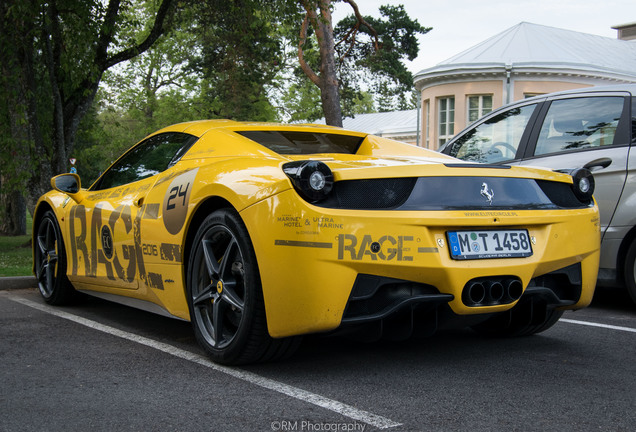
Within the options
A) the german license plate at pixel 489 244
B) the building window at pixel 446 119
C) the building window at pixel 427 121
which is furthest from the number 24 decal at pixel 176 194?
the building window at pixel 427 121

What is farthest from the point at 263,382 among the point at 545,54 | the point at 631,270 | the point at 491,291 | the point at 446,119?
the point at 545,54

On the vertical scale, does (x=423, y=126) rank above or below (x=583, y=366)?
above

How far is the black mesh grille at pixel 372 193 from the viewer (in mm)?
3404

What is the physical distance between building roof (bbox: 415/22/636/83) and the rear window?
2376 centimetres

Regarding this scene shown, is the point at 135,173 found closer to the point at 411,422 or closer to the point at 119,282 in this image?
the point at 119,282

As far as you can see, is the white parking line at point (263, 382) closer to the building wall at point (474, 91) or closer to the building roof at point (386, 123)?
the building wall at point (474, 91)

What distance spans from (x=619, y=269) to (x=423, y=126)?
25.1 m

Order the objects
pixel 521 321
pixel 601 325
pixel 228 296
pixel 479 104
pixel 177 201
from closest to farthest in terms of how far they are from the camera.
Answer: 1. pixel 228 296
2. pixel 177 201
3. pixel 521 321
4. pixel 601 325
5. pixel 479 104

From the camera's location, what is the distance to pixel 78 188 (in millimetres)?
5805

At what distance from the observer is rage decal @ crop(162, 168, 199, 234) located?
413 cm

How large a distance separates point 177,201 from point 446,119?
1024 inches

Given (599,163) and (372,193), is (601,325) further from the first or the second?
(372,193)

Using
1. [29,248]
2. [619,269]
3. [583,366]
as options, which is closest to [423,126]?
[29,248]

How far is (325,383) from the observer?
11.4 feet
